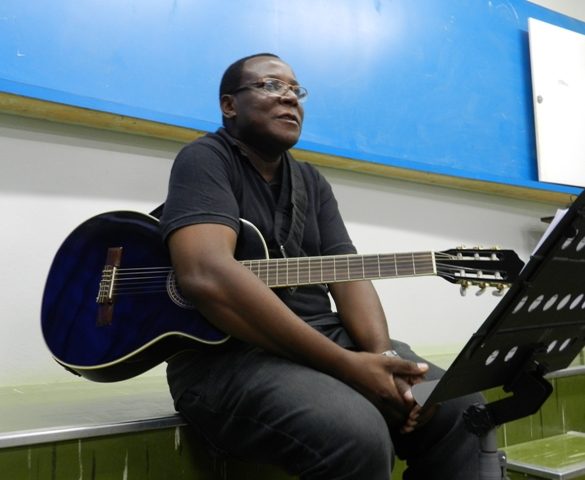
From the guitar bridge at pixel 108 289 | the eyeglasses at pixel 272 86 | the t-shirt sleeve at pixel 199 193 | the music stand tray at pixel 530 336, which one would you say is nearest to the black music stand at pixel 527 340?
the music stand tray at pixel 530 336

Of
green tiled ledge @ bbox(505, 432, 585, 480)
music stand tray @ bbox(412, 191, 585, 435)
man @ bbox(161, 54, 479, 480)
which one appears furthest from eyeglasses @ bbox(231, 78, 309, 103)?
green tiled ledge @ bbox(505, 432, 585, 480)

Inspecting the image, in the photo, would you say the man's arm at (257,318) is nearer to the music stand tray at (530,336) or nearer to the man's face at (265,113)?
the music stand tray at (530,336)

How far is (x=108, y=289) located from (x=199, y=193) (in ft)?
0.99

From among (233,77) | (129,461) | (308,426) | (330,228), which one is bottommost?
(129,461)

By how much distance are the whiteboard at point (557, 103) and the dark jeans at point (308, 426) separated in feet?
6.70

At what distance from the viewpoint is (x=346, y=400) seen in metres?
0.96

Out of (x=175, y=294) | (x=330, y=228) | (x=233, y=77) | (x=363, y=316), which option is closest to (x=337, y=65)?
(x=233, y=77)

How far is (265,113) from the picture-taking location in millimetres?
1394

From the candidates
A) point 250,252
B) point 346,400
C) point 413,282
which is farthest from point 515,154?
point 346,400

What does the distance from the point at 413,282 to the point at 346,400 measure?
1659 millimetres

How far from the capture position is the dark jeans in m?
0.92

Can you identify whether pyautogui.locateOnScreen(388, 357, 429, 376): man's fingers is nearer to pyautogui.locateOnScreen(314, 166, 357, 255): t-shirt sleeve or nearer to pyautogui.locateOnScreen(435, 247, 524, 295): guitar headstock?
pyautogui.locateOnScreen(435, 247, 524, 295): guitar headstock

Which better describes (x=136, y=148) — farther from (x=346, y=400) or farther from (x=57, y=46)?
(x=346, y=400)

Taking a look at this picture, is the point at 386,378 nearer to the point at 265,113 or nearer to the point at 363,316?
the point at 363,316
